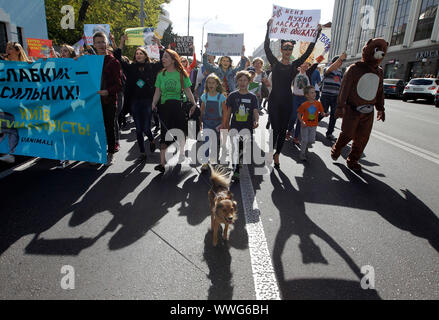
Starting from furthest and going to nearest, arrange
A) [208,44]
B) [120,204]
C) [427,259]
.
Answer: [208,44], [120,204], [427,259]

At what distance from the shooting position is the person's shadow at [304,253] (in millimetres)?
2182

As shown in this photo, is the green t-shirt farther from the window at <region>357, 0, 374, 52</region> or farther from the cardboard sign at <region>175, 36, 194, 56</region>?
the window at <region>357, 0, 374, 52</region>

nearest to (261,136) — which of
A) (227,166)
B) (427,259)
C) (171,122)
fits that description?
(227,166)

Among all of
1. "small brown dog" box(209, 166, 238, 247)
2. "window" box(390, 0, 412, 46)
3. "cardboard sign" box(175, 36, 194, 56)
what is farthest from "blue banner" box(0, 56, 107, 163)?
"window" box(390, 0, 412, 46)

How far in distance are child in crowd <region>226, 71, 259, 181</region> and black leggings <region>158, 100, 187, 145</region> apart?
81 cm

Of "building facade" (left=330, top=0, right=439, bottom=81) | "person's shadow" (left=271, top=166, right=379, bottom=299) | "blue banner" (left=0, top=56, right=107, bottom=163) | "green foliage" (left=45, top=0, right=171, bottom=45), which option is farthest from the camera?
"building facade" (left=330, top=0, right=439, bottom=81)

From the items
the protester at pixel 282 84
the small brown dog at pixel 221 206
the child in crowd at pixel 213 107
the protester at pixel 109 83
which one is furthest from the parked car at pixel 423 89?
the small brown dog at pixel 221 206

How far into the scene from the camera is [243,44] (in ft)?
27.3

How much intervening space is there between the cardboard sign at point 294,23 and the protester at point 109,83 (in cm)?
340

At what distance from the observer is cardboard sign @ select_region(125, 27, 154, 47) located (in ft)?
25.4

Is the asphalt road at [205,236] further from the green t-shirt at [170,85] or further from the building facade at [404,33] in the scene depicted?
the building facade at [404,33]

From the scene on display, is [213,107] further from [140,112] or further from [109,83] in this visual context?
[109,83]

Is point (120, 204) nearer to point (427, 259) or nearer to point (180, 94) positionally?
point (180, 94)
